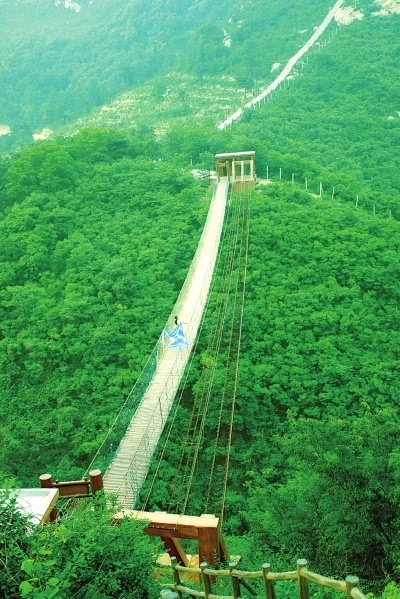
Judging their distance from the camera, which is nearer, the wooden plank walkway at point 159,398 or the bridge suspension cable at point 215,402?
the wooden plank walkway at point 159,398

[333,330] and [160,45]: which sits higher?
[160,45]

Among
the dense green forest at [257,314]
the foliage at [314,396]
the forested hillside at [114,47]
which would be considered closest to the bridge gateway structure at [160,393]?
the dense green forest at [257,314]

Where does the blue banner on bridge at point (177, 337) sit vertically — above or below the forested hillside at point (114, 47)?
below

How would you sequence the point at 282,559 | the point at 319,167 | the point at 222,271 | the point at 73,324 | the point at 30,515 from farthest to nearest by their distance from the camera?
1. the point at 319,167
2. the point at 222,271
3. the point at 73,324
4. the point at 282,559
5. the point at 30,515

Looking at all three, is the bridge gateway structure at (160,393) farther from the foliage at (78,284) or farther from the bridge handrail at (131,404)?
the foliage at (78,284)

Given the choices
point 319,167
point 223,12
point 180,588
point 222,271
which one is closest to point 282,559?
point 180,588

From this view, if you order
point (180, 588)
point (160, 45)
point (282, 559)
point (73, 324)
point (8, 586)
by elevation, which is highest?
point (160, 45)

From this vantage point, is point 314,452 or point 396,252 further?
point 396,252

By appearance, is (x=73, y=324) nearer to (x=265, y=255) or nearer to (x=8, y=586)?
(x=265, y=255)

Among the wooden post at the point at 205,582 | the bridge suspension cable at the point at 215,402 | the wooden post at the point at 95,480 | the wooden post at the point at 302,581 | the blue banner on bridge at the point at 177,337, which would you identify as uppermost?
the wooden post at the point at 302,581
